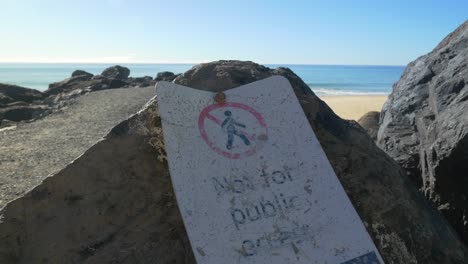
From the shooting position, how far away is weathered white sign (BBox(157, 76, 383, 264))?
84.6 inches

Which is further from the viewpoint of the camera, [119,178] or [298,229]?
[119,178]

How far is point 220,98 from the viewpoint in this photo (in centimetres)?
264

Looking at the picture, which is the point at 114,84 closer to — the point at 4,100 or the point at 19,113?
the point at 4,100

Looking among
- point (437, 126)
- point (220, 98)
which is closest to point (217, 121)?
point (220, 98)

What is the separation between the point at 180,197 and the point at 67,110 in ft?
39.1

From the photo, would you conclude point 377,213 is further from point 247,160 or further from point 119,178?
point 119,178

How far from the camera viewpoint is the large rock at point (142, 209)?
2234mm

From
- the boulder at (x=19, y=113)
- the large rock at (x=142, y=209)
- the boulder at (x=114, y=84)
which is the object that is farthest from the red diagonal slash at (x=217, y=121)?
the boulder at (x=114, y=84)

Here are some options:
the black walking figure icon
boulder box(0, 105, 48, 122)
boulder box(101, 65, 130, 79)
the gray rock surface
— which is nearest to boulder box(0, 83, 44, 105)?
the gray rock surface

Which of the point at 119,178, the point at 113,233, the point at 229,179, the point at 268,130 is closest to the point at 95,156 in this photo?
the point at 119,178

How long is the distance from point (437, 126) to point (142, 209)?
6.52 ft

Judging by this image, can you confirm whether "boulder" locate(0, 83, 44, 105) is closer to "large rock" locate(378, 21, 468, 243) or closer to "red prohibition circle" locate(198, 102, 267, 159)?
"large rock" locate(378, 21, 468, 243)

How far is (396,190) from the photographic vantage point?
2.62m

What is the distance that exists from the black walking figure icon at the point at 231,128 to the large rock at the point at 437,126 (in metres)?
1.28
